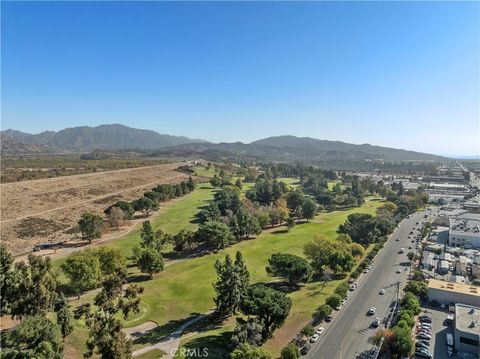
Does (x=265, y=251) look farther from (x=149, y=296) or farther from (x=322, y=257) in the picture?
(x=149, y=296)

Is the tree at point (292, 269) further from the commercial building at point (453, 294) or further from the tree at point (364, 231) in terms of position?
the tree at point (364, 231)

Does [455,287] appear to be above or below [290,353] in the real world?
above

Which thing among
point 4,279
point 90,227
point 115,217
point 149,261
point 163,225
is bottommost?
point 163,225

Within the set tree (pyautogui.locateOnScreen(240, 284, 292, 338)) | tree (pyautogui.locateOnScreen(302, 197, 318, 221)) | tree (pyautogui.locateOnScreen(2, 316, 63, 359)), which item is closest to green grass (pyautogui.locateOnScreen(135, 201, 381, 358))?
tree (pyautogui.locateOnScreen(240, 284, 292, 338))

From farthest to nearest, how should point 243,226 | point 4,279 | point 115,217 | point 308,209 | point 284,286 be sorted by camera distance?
point 308,209 → point 115,217 → point 243,226 → point 284,286 → point 4,279

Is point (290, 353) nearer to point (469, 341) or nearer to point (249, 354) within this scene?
point (249, 354)

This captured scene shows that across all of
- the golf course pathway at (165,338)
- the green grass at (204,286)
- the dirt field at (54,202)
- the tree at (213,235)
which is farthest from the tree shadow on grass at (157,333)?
the dirt field at (54,202)

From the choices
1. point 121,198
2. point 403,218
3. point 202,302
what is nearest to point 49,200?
point 121,198

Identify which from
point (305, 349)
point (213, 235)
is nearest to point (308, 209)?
point (213, 235)
